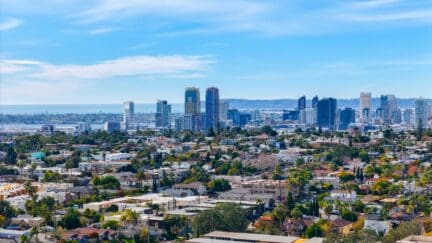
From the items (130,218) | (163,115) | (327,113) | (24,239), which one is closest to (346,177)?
(130,218)

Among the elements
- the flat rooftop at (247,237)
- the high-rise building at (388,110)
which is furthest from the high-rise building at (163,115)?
the flat rooftop at (247,237)

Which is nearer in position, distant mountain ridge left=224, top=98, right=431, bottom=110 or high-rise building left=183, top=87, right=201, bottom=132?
high-rise building left=183, top=87, right=201, bottom=132

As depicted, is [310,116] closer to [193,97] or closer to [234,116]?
[234,116]

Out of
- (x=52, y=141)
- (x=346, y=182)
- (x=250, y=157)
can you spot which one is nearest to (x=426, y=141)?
(x=250, y=157)

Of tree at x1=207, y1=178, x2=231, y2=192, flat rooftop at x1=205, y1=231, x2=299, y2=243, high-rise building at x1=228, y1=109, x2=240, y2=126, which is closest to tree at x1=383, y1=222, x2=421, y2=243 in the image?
flat rooftop at x1=205, y1=231, x2=299, y2=243

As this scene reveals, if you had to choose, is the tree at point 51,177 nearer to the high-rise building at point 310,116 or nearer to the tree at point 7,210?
the tree at point 7,210

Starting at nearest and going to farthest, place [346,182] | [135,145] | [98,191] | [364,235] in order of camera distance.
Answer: [364,235] → [98,191] → [346,182] → [135,145]

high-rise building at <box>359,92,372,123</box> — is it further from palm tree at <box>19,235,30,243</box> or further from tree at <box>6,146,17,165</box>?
palm tree at <box>19,235,30,243</box>

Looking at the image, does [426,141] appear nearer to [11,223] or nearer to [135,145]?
[135,145]
